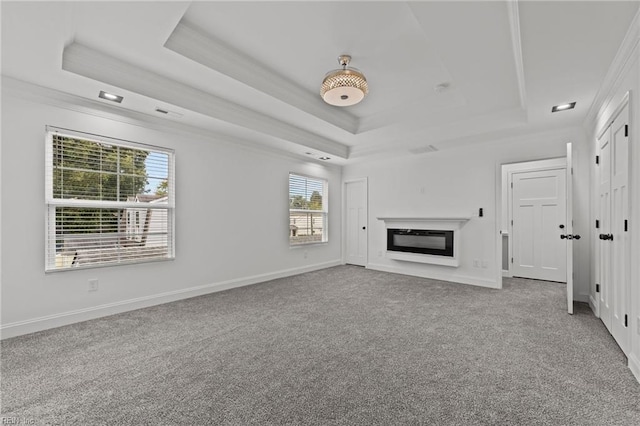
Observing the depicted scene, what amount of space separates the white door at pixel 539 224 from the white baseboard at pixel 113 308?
15.7ft

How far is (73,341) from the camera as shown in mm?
2582

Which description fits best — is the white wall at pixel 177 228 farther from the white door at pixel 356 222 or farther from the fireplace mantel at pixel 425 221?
the fireplace mantel at pixel 425 221

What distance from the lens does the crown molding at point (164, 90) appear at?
8.39 ft

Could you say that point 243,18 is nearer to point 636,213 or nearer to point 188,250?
point 188,250

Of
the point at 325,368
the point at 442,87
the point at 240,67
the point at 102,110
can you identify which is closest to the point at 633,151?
the point at 442,87

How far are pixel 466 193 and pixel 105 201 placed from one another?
17.6 ft

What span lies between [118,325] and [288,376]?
211 cm

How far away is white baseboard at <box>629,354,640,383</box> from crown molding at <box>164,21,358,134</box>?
3.85 metres

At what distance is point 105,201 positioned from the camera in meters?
3.30

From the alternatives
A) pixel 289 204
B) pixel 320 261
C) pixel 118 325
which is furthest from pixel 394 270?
pixel 118 325

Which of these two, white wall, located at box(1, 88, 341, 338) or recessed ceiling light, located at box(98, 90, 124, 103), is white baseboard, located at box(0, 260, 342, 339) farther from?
recessed ceiling light, located at box(98, 90, 124, 103)

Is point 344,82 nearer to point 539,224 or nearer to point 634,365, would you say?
point 634,365

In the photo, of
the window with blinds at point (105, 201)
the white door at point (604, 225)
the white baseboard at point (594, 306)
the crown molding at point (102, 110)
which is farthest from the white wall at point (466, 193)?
the window with blinds at point (105, 201)

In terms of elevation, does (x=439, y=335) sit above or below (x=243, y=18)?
below
